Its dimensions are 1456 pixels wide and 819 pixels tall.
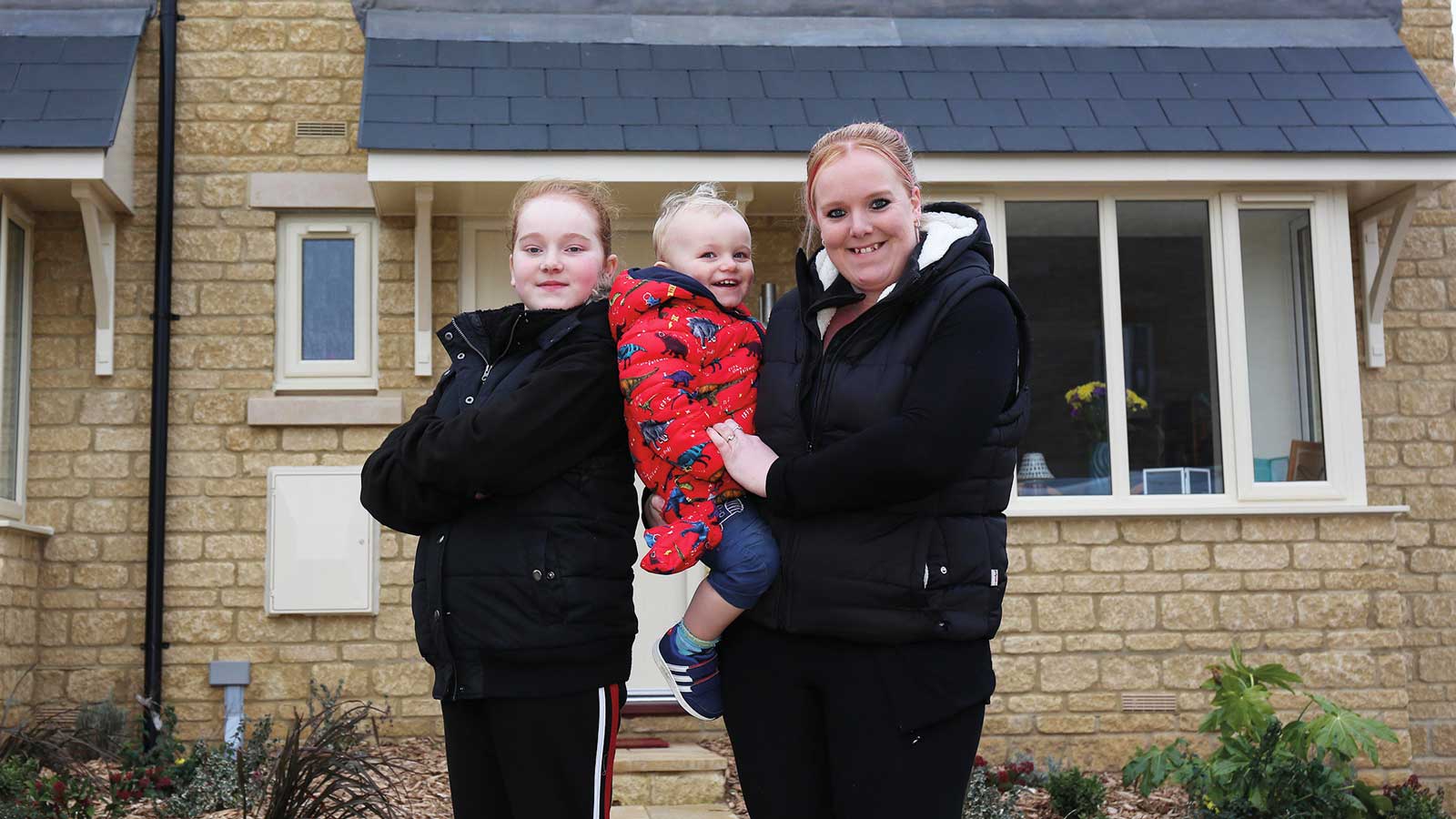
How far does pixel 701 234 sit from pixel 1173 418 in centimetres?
459

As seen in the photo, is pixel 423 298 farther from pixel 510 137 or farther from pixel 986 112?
pixel 986 112

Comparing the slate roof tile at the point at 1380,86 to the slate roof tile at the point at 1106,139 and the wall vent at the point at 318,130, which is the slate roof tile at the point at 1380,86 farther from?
the wall vent at the point at 318,130

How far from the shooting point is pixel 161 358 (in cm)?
A: 647

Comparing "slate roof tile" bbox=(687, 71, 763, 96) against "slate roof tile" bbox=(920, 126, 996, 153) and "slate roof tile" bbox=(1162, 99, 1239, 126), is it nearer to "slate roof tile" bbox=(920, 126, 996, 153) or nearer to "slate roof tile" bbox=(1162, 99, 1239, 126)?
"slate roof tile" bbox=(920, 126, 996, 153)

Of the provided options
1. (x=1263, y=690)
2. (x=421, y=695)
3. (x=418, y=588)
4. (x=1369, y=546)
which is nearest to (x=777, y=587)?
(x=418, y=588)

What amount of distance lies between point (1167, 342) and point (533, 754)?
5039 millimetres

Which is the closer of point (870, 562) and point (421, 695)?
point (870, 562)

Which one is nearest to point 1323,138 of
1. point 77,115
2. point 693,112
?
point 693,112

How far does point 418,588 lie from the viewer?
7.88 ft

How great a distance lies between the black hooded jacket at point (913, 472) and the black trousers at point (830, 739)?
0.04 meters

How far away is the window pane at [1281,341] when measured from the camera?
6.60 meters

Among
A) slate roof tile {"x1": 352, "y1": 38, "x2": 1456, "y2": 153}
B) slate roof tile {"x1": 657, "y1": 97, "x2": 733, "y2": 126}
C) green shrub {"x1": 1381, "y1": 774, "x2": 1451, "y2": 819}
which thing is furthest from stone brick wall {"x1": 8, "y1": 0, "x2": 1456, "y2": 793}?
slate roof tile {"x1": 657, "y1": 97, "x2": 733, "y2": 126}

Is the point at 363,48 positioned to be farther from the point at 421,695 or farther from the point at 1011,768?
the point at 1011,768

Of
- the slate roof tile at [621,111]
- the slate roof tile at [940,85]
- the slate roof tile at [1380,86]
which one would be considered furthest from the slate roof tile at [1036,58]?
the slate roof tile at [621,111]
